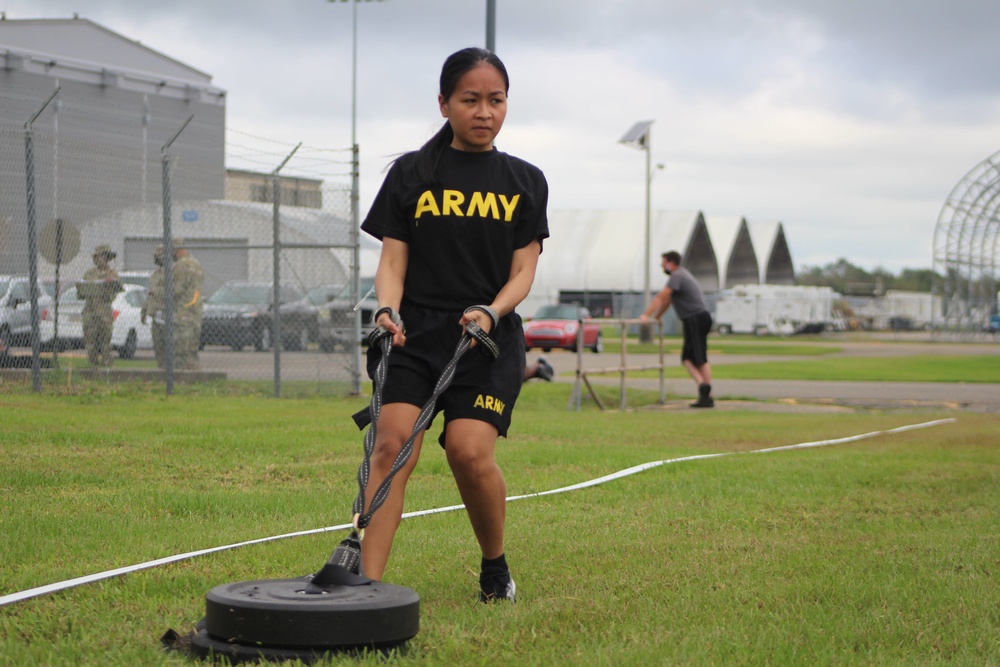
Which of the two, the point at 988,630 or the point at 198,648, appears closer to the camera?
the point at 198,648

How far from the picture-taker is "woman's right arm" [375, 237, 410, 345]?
396cm

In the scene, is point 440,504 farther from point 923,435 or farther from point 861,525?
point 923,435

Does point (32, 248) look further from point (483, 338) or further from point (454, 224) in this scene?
point (483, 338)

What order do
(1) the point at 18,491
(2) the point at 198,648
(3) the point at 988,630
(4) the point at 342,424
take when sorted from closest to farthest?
1. (2) the point at 198,648
2. (3) the point at 988,630
3. (1) the point at 18,491
4. (4) the point at 342,424

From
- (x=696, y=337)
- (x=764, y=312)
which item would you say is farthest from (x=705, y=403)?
(x=764, y=312)

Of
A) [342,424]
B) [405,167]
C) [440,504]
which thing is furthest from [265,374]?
[405,167]

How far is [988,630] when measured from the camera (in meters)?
3.78

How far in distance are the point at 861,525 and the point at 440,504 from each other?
212 centimetres

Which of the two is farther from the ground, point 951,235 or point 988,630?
point 951,235

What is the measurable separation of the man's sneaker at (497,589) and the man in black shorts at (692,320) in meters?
11.3

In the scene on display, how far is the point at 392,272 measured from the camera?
13.1 feet

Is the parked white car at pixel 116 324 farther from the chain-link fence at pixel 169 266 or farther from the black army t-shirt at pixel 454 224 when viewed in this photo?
the black army t-shirt at pixel 454 224

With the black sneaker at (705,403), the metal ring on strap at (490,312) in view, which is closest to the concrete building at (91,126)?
the black sneaker at (705,403)

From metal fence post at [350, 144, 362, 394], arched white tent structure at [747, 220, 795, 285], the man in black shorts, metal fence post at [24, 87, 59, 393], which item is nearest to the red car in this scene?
the man in black shorts
